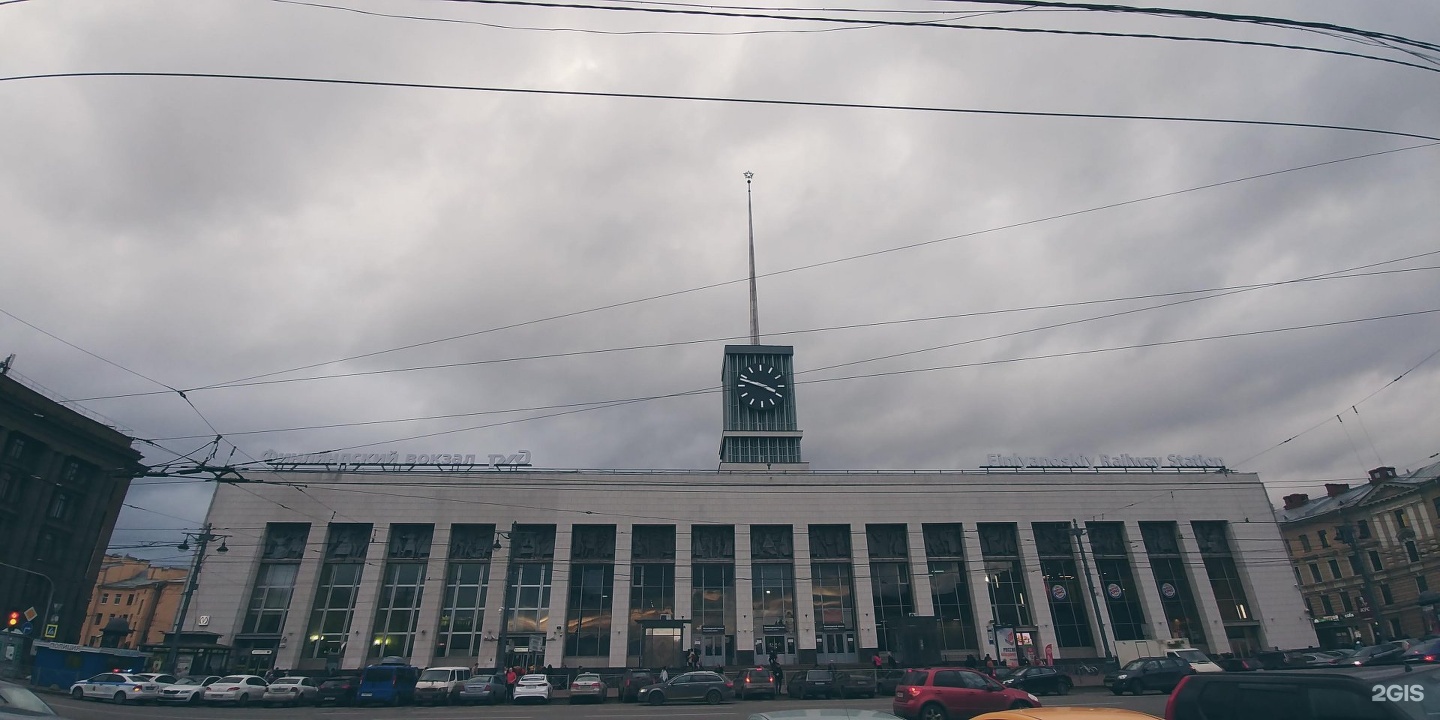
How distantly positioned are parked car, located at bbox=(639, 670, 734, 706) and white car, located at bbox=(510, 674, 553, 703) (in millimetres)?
4554

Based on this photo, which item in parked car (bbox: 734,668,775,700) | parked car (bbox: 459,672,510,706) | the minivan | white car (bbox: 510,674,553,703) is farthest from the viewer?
parked car (bbox: 734,668,775,700)

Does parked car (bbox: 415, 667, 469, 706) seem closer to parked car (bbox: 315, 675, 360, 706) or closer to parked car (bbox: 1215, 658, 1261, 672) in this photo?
parked car (bbox: 315, 675, 360, 706)

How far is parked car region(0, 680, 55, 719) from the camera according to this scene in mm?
9609

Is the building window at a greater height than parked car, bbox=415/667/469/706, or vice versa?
the building window

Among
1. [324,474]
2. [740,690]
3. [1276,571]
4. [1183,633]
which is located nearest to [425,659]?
[324,474]

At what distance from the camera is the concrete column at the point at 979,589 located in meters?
47.2

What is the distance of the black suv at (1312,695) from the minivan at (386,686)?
32337mm

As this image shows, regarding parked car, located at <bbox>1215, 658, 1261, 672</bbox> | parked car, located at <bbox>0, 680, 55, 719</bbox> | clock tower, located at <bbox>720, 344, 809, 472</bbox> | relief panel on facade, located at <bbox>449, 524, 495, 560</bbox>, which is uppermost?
clock tower, located at <bbox>720, 344, 809, 472</bbox>

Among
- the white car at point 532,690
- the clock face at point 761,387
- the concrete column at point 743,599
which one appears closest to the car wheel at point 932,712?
the white car at point 532,690

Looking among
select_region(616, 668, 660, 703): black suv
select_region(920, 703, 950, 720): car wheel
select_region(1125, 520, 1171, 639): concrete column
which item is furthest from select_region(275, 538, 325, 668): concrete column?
select_region(1125, 520, 1171, 639): concrete column

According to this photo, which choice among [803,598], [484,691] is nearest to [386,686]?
[484,691]

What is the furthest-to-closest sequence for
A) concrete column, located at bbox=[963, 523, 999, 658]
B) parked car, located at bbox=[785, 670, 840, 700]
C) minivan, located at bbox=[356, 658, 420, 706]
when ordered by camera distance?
concrete column, located at bbox=[963, 523, 999, 658] < parked car, located at bbox=[785, 670, 840, 700] < minivan, located at bbox=[356, 658, 420, 706]

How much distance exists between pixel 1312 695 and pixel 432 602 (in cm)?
4991

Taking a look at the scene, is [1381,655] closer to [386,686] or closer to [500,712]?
[500,712]
